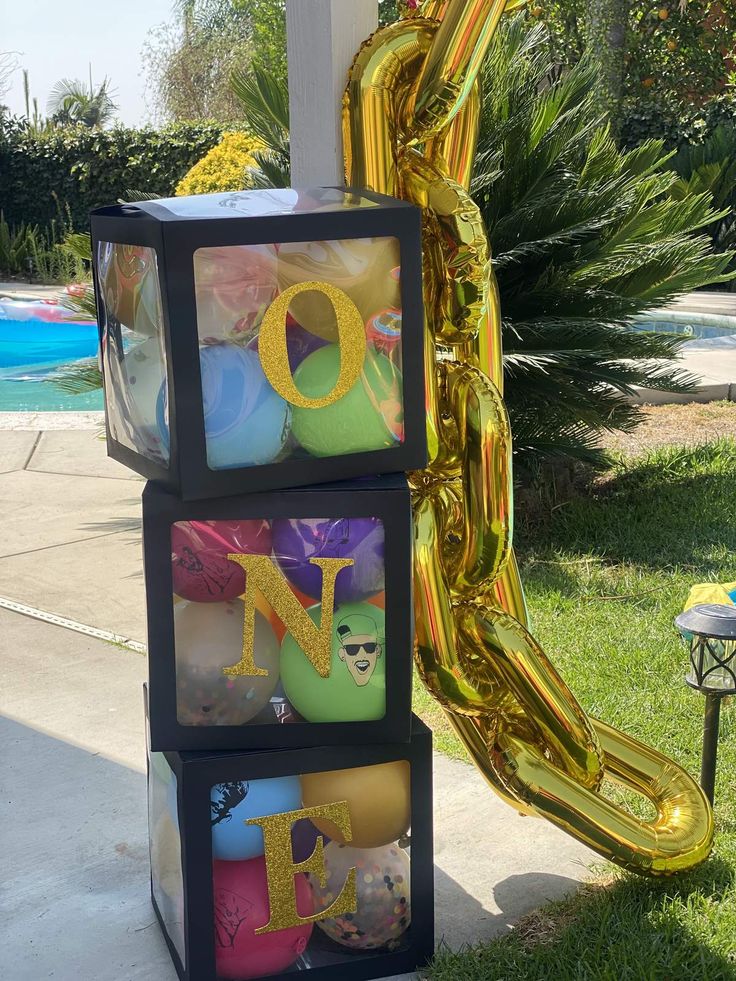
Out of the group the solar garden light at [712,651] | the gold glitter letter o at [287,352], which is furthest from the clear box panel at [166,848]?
the solar garden light at [712,651]

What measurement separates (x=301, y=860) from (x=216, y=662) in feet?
1.24

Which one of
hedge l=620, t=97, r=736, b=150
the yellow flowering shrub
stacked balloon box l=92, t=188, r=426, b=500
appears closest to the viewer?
stacked balloon box l=92, t=188, r=426, b=500

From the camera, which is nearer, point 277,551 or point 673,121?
point 277,551

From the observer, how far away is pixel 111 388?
184cm

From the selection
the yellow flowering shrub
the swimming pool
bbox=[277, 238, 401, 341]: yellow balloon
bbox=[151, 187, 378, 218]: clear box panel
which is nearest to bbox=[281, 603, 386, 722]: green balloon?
bbox=[277, 238, 401, 341]: yellow balloon

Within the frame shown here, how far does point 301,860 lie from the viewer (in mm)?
1829

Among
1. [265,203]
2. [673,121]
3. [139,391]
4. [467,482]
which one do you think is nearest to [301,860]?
[467,482]

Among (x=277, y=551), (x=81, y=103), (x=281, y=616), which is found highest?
(x=81, y=103)

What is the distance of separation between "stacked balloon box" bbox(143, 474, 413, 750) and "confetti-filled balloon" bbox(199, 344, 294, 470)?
80 mm

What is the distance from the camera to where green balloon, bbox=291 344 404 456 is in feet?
5.51

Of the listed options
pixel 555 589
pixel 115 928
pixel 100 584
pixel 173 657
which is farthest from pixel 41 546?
pixel 173 657

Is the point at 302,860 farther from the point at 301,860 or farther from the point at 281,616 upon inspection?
the point at 281,616

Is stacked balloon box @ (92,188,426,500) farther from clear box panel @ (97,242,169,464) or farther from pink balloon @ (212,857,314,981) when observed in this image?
pink balloon @ (212,857,314,981)

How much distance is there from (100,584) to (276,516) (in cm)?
254
